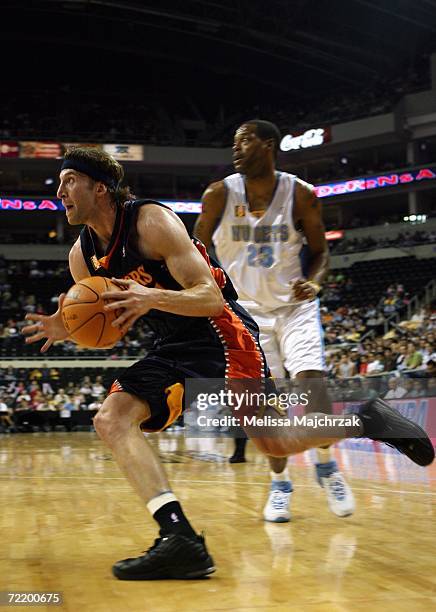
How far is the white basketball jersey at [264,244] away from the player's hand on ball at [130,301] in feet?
6.38

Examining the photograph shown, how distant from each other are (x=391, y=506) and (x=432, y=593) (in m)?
2.36

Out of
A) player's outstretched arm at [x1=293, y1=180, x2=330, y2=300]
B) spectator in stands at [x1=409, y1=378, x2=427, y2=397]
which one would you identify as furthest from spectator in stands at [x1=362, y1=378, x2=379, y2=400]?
player's outstretched arm at [x1=293, y1=180, x2=330, y2=300]

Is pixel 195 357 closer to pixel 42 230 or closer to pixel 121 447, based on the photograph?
pixel 121 447

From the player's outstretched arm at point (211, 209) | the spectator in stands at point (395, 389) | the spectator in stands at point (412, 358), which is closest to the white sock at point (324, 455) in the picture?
the player's outstretched arm at point (211, 209)

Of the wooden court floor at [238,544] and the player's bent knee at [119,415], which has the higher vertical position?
the player's bent knee at [119,415]

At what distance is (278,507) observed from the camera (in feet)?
13.9

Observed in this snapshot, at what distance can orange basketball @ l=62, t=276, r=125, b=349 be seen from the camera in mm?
2910

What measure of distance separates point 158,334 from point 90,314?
1.85ft

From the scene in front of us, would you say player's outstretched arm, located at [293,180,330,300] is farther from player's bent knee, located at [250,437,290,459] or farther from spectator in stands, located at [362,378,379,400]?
spectator in stands, located at [362,378,379,400]

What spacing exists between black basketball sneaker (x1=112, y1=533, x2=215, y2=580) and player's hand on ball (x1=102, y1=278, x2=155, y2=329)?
2.84ft

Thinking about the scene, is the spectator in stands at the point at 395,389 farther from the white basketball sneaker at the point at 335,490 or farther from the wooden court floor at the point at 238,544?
the white basketball sneaker at the point at 335,490

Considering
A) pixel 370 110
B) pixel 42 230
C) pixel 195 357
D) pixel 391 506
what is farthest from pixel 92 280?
pixel 42 230

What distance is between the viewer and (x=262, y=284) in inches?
181

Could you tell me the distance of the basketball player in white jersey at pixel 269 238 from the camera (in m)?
4.54
